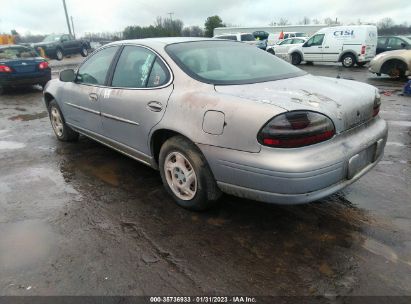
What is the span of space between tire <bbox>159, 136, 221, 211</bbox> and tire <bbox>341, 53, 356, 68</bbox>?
15.6 metres

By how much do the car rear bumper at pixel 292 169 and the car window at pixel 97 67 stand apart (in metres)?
1.93

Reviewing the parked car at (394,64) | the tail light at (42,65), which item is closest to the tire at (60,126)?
the tail light at (42,65)

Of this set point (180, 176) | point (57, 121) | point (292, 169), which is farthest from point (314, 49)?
point (292, 169)

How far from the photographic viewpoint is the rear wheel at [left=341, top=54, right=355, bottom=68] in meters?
16.5

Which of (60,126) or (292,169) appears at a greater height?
(292,169)

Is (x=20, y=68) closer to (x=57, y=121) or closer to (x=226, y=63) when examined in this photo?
(x=57, y=121)

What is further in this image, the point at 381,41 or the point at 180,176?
the point at 381,41

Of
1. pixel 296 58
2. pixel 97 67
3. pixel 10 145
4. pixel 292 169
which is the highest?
pixel 97 67

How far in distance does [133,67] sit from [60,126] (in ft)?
7.83

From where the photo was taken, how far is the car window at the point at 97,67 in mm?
4102

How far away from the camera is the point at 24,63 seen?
35.4ft

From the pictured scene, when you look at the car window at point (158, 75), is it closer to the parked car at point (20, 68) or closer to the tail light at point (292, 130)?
the tail light at point (292, 130)

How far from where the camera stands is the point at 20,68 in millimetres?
10758

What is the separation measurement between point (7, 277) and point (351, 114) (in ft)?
9.11
